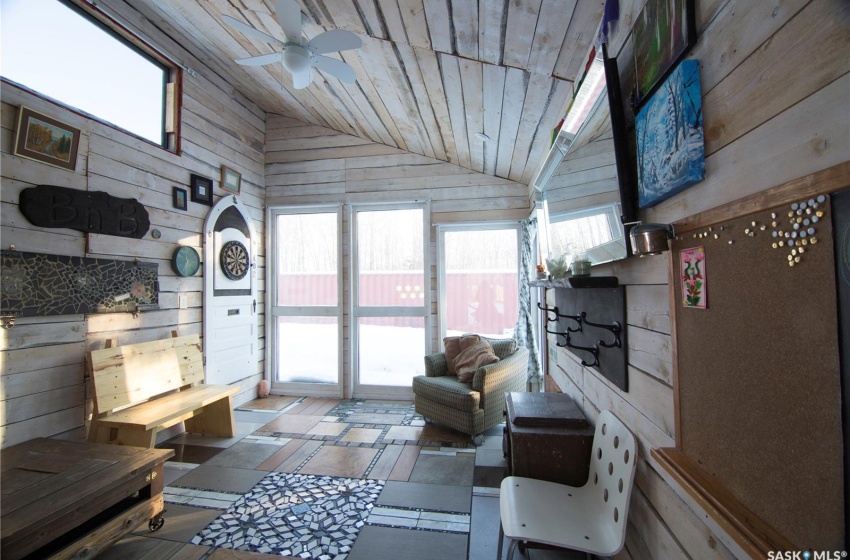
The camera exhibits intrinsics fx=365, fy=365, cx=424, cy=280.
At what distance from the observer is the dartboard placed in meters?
3.78

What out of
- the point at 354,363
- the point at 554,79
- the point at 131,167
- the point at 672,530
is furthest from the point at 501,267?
the point at 131,167

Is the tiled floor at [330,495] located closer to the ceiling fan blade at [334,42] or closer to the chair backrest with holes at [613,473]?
the chair backrest with holes at [613,473]

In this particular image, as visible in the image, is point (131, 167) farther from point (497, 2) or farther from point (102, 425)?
point (497, 2)

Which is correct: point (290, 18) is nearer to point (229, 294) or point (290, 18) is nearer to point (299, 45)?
point (299, 45)

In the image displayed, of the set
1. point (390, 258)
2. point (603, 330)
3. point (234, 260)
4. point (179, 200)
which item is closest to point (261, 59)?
point (179, 200)

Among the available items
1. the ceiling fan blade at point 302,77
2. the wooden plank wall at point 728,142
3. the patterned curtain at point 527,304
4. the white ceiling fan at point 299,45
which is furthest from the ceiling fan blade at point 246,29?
the patterned curtain at point 527,304

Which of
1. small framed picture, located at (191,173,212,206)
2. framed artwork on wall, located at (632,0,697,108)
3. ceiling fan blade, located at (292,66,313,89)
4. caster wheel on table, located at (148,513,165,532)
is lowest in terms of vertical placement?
caster wheel on table, located at (148,513,165,532)

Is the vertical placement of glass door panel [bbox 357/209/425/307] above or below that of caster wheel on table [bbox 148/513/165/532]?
above

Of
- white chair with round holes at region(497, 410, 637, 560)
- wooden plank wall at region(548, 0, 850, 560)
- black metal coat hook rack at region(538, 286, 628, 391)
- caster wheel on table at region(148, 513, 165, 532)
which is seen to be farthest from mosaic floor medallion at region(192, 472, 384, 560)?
black metal coat hook rack at region(538, 286, 628, 391)

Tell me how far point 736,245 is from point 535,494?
1275 millimetres

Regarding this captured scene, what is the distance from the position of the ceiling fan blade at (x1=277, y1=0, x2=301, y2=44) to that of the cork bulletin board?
2262 mm

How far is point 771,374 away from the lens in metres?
0.64

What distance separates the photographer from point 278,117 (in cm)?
457

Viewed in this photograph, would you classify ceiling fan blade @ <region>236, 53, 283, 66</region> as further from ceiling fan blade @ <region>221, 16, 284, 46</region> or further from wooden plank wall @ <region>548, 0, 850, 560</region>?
wooden plank wall @ <region>548, 0, 850, 560</region>
